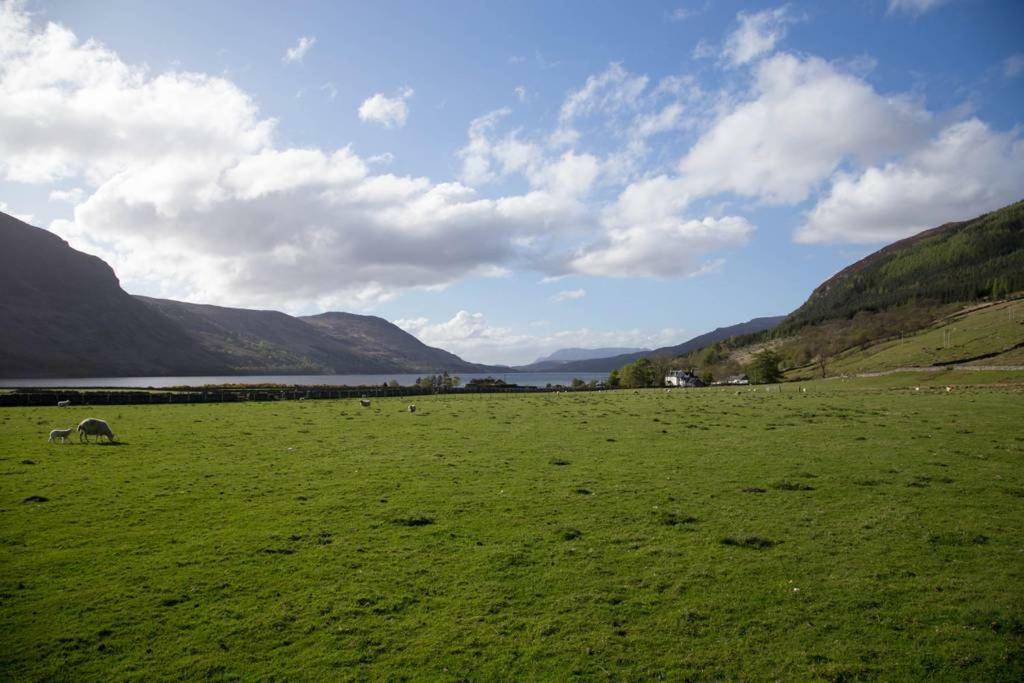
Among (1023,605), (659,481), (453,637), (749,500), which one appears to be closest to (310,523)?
(453,637)

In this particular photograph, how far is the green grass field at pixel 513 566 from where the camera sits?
8.54 m

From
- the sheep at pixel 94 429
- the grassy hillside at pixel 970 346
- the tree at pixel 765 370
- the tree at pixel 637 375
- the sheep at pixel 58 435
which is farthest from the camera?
the tree at pixel 637 375

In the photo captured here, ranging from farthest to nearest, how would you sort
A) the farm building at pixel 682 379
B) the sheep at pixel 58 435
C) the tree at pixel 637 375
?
1. the farm building at pixel 682 379
2. the tree at pixel 637 375
3. the sheep at pixel 58 435

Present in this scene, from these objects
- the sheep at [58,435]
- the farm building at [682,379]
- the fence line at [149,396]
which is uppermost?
the fence line at [149,396]

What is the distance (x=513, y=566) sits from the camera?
39.2 feet

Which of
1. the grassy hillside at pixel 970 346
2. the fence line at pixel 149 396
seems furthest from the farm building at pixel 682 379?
the fence line at pixel 149 396

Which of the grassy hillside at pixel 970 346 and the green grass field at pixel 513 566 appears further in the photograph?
the grassy hillside at pixel 970 346

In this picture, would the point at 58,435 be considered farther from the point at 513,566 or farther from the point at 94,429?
the point at 513,566

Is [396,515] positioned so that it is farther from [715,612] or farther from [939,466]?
[939,466]

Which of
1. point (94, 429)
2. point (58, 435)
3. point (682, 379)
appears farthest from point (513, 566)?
point (682, 379)

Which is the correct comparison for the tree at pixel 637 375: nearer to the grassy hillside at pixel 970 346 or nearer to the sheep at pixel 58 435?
the grassy hillside at pixel 970 346

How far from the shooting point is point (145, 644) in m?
8.95

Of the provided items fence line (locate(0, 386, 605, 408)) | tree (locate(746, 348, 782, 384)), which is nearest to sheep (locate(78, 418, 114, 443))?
fence line (locate(0, 386, 605, 408))

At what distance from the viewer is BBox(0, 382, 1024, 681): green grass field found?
28.0 ft
